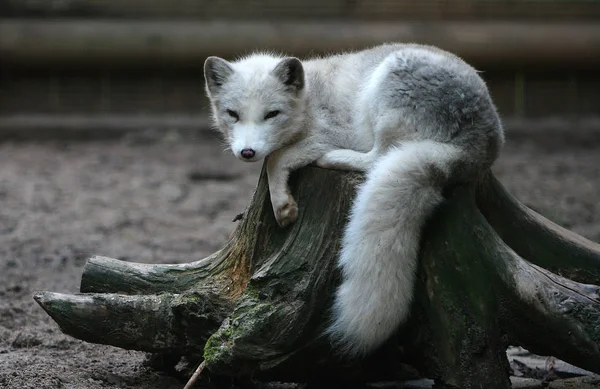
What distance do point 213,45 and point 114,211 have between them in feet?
9.99

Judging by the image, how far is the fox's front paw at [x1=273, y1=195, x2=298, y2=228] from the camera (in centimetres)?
338

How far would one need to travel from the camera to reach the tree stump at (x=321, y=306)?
3.11 metres

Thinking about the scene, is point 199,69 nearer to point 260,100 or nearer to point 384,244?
point 260,100

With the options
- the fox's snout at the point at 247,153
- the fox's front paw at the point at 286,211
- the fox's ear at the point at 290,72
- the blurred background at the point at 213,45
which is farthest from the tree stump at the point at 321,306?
the blurred background at the point at 213,45

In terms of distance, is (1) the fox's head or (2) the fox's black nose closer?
(2) the fox's black nose

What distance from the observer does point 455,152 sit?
325 cm

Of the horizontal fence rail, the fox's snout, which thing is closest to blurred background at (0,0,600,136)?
the horizontal fence rail

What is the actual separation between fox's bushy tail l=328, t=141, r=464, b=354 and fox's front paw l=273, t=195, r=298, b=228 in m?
0.30

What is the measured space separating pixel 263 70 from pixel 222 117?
A: 0.28m

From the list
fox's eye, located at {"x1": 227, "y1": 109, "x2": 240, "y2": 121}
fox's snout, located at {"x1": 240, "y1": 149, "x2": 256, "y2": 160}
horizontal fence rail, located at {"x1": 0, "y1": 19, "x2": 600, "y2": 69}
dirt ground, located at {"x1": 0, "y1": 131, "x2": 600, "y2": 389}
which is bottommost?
dirt ground, located at {"x1": 0, "y1": 131, "x2": 600, "y2": 389}

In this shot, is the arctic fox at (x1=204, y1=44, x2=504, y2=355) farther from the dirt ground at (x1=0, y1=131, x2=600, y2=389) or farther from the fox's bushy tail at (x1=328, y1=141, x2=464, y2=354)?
the dirt ground at (x1=0, y1=131, x2=600, y2=389)

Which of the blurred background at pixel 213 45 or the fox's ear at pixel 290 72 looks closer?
the fox's ear at pixel 290 72

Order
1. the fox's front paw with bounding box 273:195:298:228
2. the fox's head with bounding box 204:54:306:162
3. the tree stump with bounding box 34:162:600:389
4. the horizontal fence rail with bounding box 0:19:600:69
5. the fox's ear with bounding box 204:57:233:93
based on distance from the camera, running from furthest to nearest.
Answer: the horizontal fence rail with bounding box 0:19:600:69
the fox's ear with bounding box 204:57:233:93
the fox's head with bounding box 204:54:306:162
the fox's front paw with bounding box 273:195:298:228
the tree stump with bounding box 34:162:600:389

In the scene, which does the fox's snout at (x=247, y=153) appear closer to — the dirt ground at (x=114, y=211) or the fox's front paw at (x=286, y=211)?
the fox's front paw at (x=286, y=211)
